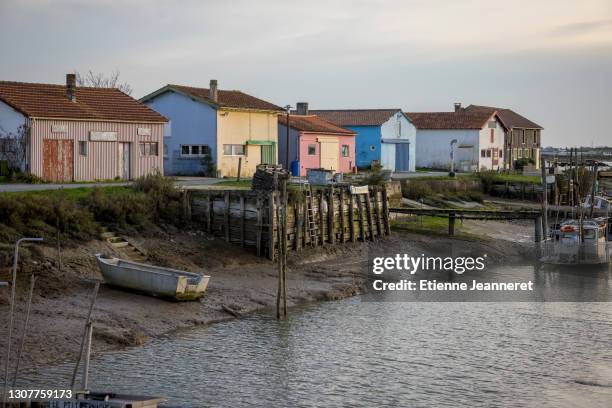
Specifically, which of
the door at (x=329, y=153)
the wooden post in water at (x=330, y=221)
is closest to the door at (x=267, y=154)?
the door at (x=329, y=153)

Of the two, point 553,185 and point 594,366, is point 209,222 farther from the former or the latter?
point 553,185

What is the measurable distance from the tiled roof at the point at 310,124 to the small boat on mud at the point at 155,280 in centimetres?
3132

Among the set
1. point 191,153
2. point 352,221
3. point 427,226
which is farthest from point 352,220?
point 191,153

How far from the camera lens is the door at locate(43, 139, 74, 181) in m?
42.6

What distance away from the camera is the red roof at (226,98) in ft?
178

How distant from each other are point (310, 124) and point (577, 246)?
76.6 ft

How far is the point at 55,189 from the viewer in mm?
37156

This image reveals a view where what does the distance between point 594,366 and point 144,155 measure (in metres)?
28.6

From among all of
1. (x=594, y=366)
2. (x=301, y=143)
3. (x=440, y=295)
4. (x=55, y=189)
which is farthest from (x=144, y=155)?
(x=594, y=366)

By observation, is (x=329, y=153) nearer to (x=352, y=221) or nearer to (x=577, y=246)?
(x=352, y=221)

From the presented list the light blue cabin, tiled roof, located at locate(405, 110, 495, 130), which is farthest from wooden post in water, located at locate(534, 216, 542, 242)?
tiled roof, located at locate(405, 110, 495, 130)

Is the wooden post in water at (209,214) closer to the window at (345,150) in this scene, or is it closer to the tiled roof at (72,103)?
the tiled roof at (72,103)

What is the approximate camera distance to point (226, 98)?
5675 cm

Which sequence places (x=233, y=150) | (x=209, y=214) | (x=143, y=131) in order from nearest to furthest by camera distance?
(x=209, y=214)
(x=143, y=131)
(x=233, y=150)
